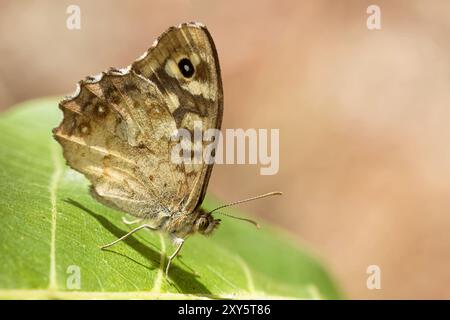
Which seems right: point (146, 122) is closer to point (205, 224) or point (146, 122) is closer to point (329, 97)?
point (205, 224)

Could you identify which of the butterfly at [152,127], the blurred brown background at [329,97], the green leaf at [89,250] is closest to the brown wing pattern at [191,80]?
the butterfly at [152,127]

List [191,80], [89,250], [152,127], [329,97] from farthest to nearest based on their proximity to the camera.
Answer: [329,97] < [152,127] < [191,80] < [89,250]

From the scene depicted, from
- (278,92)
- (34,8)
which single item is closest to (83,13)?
(34,8)

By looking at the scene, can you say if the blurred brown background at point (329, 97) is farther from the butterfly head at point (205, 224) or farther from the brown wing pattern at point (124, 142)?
the brown wing pattern at point (124, 142)

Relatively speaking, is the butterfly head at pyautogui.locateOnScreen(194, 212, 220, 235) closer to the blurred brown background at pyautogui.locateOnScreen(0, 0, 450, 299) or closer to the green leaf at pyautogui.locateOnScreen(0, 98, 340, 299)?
the green leaf at pyautogui.locateOnScreen(0, 98, 340, 299)

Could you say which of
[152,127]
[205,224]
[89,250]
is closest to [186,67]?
[152,127]

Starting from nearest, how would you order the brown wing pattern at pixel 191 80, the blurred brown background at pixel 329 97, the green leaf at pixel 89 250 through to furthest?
1. the green leaf at pixel 89 250
2. the brown wing pattern at pixel 191 80
3. the blurred brown background at pixel 329 97

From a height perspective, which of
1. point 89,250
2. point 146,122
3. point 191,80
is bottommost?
point 89,250
